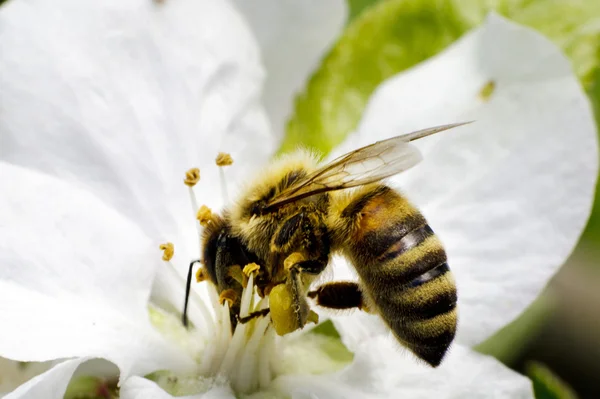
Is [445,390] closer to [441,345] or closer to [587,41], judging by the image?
[441,345]

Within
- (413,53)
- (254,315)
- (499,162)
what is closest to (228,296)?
(254,315)

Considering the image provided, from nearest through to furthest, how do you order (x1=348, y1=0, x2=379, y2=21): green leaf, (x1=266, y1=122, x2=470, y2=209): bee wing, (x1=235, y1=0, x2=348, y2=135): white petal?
(x1=266, y1=122, x2=470, y2=209): bee wing → (x1=235, y1=0, x2=348, y2=135): white petal → (x1=348, y1=0, x2=379, y2=21): green leaf

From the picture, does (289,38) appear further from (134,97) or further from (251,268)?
(251,268)

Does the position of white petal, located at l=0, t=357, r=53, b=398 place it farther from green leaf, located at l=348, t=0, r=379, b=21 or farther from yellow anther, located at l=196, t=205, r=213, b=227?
green leaf, located at l=348, t=0, r=379, b=21

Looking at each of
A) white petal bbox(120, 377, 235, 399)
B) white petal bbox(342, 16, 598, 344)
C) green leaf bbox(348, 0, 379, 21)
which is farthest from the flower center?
green leaf bbox(348, 0, 379, 21)

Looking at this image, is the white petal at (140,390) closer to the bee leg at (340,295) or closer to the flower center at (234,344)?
the flower center at (234,344)
